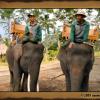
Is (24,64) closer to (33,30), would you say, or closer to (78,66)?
(33,30)

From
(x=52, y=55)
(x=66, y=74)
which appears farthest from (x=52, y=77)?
(x=52, y=55)

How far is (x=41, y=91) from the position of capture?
4.49 meters

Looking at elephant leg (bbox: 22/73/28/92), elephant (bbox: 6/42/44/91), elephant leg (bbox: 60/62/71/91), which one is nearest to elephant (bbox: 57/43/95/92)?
elephant leg (bbox: 60/62/71/91)

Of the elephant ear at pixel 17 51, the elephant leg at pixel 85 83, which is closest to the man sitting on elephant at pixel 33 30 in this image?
the elephant ear at pixel 17 51

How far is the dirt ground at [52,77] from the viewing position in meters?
4.46

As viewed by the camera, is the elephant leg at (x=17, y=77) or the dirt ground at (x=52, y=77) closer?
the dirt ground at (x=52, y=77)

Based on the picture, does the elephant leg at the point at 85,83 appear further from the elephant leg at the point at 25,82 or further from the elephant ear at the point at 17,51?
the elephant ear at the point at 17,51

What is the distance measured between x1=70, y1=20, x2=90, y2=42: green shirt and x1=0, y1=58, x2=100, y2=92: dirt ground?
36 cm

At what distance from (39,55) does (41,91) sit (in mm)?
490

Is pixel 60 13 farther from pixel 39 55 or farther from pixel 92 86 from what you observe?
pixel 92 86

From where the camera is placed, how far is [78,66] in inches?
178

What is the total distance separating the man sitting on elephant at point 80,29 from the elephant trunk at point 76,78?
41 centimetres

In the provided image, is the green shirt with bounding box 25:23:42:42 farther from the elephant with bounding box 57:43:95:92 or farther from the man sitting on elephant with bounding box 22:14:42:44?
the elephant with bounding box 57:43:95:92

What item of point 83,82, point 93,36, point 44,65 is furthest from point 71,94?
point 93,36
